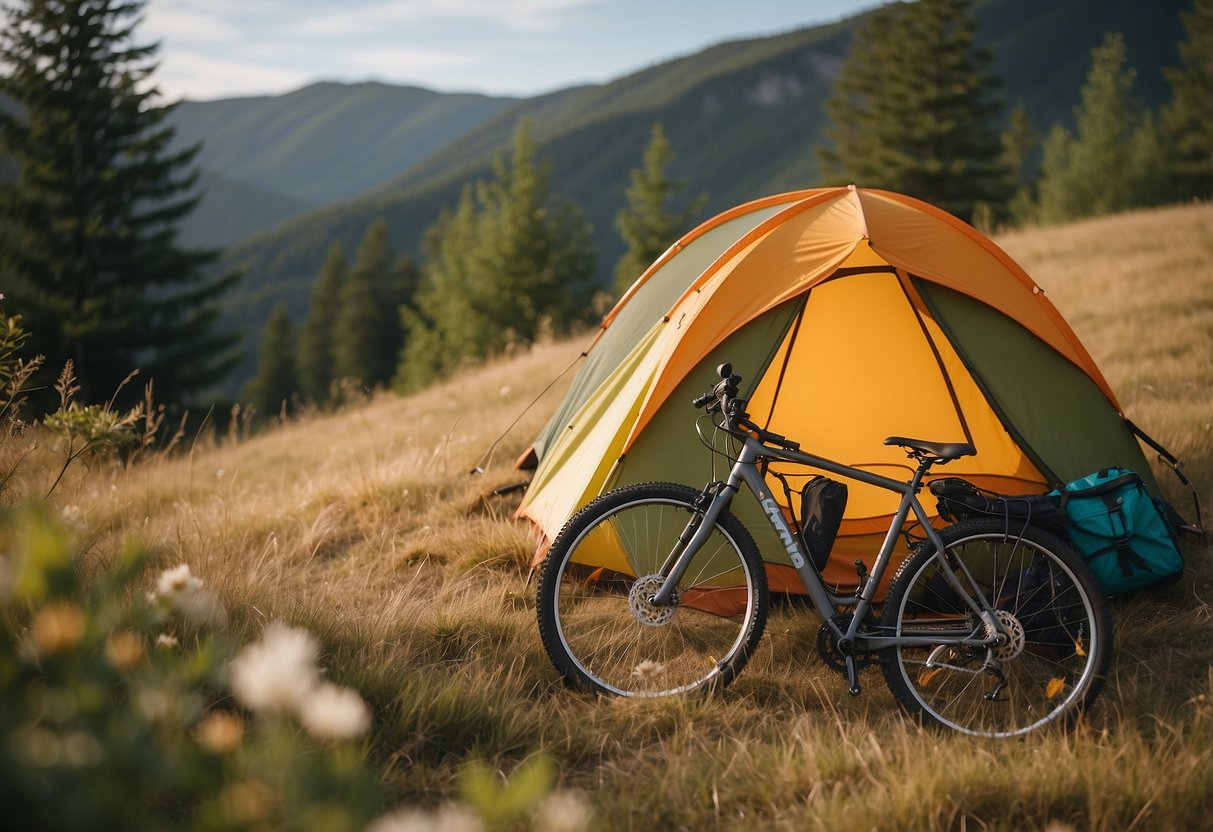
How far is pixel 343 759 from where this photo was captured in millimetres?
1077

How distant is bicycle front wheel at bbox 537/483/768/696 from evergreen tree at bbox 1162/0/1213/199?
3755 centimetres

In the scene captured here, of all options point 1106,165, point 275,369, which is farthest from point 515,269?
point 275,369

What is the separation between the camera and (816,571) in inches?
125

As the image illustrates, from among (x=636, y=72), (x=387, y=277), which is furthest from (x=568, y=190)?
(x=387, y=277)

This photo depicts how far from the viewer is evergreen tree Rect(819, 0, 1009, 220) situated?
27750 mm

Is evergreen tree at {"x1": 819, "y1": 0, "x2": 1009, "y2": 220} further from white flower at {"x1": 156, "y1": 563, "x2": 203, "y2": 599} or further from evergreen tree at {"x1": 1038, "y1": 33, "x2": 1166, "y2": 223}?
white flower at {"x1": 156, "y1": 563, "x2": 203, "y2": 599}

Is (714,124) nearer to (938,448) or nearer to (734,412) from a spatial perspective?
(734,412)

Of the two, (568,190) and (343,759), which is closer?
(343,759)

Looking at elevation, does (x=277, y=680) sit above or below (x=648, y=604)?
above

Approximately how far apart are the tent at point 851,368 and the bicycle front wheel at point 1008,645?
0.96 metres

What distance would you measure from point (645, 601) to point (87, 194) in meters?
20.1

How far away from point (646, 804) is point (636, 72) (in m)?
201

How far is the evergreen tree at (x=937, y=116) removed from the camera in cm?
2775

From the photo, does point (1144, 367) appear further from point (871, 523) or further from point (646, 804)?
point (646, 804)
